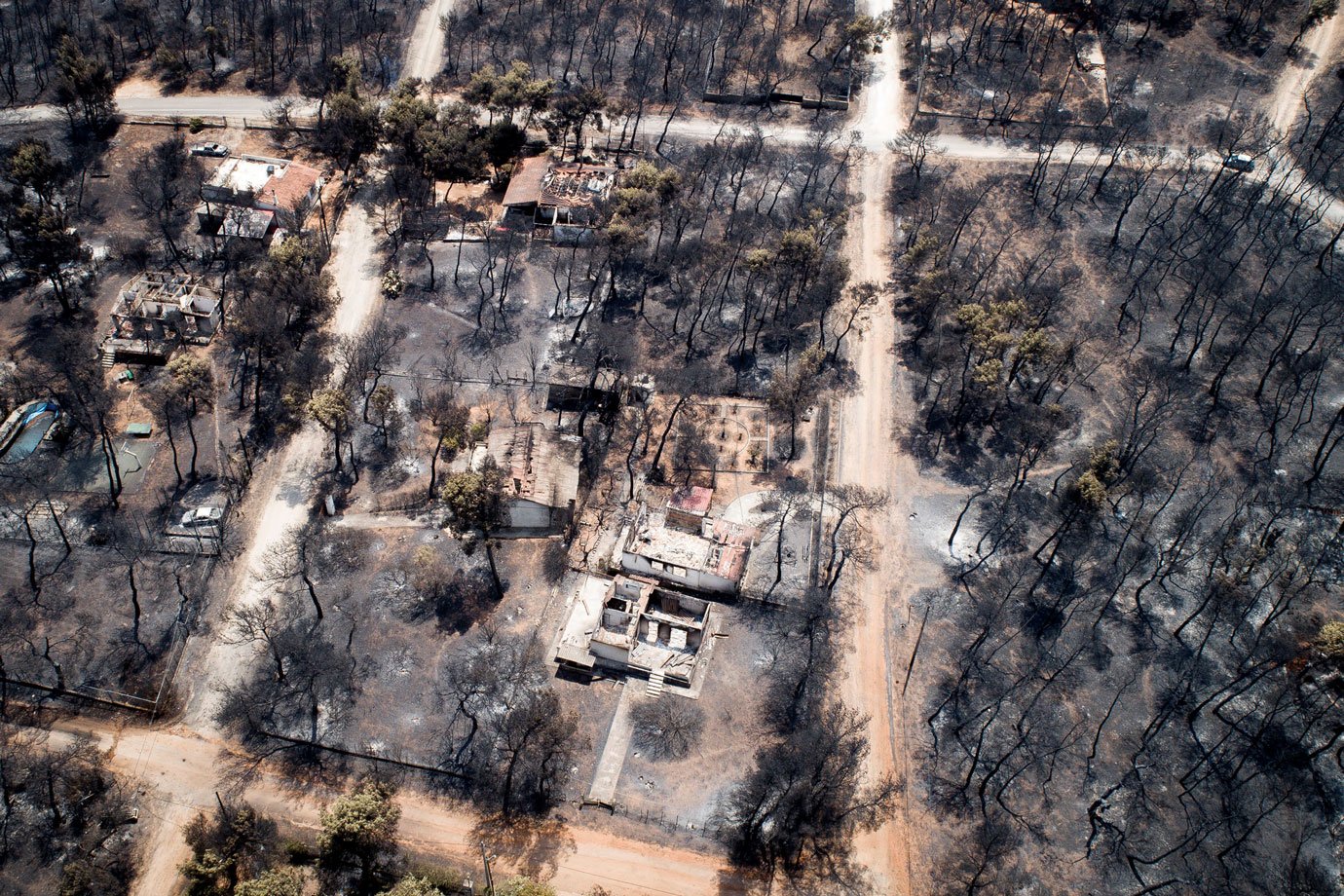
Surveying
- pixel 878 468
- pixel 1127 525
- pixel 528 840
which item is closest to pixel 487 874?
pixel 528 840

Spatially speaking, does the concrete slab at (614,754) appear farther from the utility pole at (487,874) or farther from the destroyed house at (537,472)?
the destroyed house at (537,472)

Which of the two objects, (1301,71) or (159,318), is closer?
(159,318)

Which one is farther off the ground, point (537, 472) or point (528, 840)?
point (537, 472)

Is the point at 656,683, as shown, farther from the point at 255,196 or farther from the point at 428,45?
the point at 428,45

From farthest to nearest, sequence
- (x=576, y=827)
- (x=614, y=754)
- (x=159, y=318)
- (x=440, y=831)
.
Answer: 1. (x=159, y=318)
2. (x=614, y=754)
3. (x=576, y=827)
4. (x=440, y=831)

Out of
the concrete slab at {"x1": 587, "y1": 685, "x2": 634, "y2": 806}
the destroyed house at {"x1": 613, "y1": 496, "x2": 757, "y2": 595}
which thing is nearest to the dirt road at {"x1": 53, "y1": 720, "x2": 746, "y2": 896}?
the concrete slab at {"x1": 587, "y1": 685, "x2": 634, "y2": 806}

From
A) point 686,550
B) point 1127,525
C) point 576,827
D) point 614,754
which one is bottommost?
point 576,827

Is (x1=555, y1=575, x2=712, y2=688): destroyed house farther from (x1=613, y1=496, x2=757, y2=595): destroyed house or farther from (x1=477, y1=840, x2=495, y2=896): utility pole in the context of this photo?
(x1=477, y1=840, x2=495, y2=896): utility pole

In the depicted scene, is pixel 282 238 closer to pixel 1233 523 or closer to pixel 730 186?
pixel 730 186
